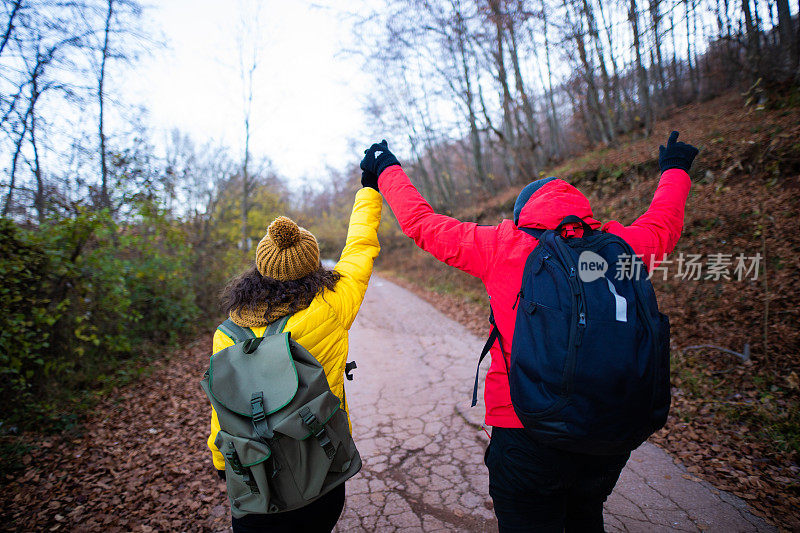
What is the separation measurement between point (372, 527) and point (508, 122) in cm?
1549

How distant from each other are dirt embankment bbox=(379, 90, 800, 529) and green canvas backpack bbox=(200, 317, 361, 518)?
3.33 meters

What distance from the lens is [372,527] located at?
9.16ft

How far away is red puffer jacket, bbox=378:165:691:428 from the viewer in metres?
1.54

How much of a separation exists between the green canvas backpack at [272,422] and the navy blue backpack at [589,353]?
78 cm

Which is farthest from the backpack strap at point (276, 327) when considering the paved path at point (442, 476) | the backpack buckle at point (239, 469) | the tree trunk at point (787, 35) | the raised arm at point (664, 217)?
the tree trunk at point (787, 35)

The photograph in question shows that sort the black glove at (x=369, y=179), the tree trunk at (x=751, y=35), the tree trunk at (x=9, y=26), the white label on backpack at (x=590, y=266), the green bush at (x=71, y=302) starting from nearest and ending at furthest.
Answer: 1. the white label on backpack at (x=590, y=266)
2. the black glove at (x=369, y=179)
3. the green bush at (x=71, y=302)
4. the tree trunk at (x=9, y=26)
5. the tree trunk at (x=751, y=35)

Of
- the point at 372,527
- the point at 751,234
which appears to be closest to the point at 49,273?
the point at 372,527

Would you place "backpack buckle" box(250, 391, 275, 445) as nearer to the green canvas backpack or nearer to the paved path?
the green canvas backpack

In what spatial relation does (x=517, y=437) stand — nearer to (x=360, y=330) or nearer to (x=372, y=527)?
(x=372, y=527)

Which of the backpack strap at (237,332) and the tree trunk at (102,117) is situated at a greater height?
the tree trunk at (102,117)

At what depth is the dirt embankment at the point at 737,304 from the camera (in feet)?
10.8

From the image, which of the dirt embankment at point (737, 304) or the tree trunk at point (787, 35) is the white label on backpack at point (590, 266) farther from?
the tree trunk at point (787, 35)

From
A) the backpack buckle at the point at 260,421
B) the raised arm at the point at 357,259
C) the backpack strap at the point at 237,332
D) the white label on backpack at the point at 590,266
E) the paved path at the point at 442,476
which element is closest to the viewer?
the white label on backpack at the point at 590,266

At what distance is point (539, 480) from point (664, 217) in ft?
4.41
